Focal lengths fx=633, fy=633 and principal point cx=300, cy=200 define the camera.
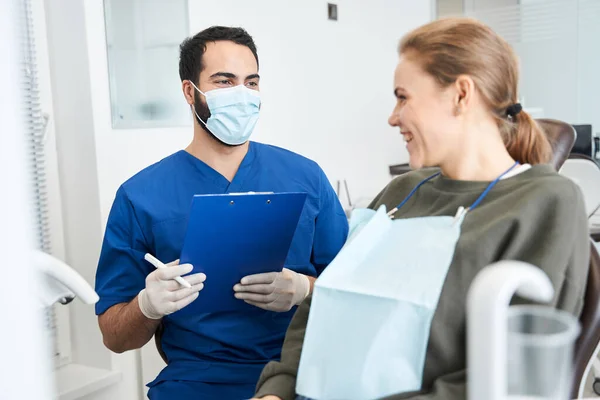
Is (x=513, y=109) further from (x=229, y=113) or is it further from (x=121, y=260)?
(x=121, y=260)

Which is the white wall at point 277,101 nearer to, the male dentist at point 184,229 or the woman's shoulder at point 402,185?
the male dentist at point 184,229

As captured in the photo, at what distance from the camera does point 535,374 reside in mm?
539

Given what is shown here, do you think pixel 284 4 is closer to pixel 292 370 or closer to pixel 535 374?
pixel 292 370

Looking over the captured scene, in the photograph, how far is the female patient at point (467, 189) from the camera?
3.22 feet

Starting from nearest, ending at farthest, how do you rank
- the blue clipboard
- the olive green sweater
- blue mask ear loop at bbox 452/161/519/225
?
the olive green sweater → blue mask ear loop at bbox 452/161/519/225 → the blue clipboard

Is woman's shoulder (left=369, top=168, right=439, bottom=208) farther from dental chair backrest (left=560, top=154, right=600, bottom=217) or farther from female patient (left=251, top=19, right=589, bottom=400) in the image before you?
dental chair backrest (left=560, top=154, right=600, bottom=217)

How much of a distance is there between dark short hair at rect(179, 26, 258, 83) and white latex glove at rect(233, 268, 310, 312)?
0.58 m

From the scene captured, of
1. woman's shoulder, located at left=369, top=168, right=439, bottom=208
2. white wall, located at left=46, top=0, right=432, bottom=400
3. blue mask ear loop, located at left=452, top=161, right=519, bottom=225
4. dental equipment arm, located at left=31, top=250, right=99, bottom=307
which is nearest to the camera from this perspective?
dental equipment arm, located at left=31, top=250, right=99, bottom=307

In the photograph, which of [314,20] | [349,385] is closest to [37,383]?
[349,385]

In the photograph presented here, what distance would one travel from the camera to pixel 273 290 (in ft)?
4.64

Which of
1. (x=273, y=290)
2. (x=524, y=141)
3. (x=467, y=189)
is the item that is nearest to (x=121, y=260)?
(x=273, y=290)

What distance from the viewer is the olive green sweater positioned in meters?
0.96

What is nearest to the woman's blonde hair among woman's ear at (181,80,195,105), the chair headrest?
the chair headrest

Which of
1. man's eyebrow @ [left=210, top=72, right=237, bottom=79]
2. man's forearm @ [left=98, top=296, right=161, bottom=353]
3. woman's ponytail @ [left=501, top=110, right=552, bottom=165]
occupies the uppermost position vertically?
man's eyebrow @ [left=210, top=72, right=237, bottom=79]
